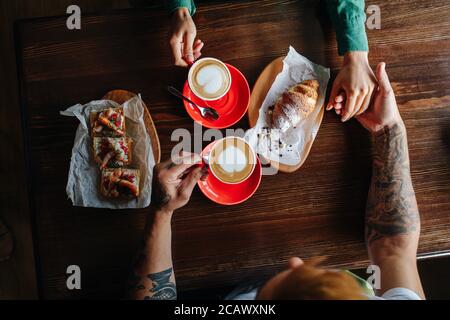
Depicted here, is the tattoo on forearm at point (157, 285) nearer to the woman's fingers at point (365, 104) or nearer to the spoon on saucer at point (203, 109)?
the spoon on saucer at point (203, 109)

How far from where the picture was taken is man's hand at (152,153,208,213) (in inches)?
45.0

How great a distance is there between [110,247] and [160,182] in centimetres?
26

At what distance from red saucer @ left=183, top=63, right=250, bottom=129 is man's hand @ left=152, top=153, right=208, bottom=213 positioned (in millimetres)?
133

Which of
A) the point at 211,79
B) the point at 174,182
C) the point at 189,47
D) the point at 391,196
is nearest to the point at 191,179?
the point at 174,182

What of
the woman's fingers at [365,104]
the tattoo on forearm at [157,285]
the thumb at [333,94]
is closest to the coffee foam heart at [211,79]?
the thumb at [333,94]

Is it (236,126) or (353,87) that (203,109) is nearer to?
(236,126)

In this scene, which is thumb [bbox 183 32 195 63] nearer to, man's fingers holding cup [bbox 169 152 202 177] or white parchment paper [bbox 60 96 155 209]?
white parchment paper [bbox 60 96 155 209]

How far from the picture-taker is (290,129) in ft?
4.05

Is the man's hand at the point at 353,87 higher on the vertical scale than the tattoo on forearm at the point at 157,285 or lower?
higher

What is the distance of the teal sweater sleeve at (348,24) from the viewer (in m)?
1.18

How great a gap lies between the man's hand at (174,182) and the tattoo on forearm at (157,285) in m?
0.20

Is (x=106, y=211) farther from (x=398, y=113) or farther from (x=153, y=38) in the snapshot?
(x=398, y=113)

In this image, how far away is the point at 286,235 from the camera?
3.93ft

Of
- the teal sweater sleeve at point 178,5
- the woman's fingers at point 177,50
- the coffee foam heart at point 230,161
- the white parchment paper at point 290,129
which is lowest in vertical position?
the coffee foam heart at point 230,161
